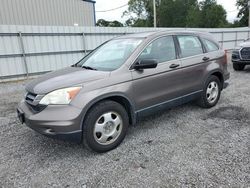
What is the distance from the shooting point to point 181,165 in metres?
2.82

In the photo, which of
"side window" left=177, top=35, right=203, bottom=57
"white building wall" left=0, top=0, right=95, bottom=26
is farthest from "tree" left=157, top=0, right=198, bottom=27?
"side window" left=177, top=35, right=203, bottom=57

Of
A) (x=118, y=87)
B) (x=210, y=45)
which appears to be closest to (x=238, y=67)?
(x=210, y=45)

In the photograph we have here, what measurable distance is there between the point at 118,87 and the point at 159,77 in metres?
0.84

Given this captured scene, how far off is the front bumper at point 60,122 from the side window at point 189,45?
7.74 ft

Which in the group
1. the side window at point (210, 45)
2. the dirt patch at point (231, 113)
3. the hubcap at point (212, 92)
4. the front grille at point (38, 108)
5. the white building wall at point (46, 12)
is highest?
the white building wall at point (46, 12)

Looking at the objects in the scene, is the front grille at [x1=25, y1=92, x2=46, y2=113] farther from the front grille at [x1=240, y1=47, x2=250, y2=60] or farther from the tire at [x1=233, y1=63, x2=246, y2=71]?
the tire at [x1=233, y1=63, x2=246, y2=71]

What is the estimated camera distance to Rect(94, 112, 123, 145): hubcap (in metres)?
3.07

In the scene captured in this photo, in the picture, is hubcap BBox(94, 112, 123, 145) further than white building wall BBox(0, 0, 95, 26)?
No

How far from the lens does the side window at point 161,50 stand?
3631mm

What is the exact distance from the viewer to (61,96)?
2.88 m

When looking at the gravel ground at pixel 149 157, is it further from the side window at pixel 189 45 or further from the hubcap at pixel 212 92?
the side window at pixel 189 45

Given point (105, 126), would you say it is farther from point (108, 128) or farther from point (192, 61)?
point (192, 61)

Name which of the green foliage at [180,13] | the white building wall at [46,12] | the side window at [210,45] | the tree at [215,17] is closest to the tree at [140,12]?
the green foliage at [180,13]

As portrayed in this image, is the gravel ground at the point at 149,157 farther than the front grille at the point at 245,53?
No
